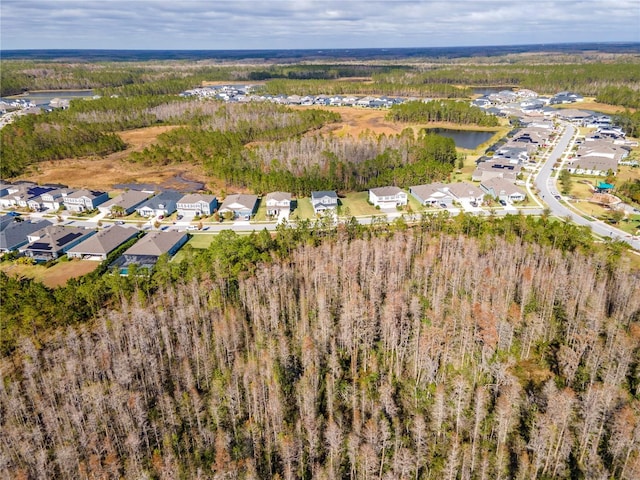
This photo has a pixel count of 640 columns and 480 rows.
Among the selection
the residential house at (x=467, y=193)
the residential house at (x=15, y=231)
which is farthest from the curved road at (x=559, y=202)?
the residential house at (x=15, y=231)

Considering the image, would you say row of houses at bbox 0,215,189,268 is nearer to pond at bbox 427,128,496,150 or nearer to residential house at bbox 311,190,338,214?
residential house at bbox 311,190,338,214

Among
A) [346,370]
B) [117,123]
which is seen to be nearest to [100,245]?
[346,370]

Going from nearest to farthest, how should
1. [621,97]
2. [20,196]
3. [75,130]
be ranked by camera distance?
[20,196]
[75,130]
[621,97]

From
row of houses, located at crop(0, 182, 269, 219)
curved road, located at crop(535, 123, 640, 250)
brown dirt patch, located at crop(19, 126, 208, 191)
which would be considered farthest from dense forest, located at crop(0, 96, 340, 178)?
curved road, located at crop(535, 123, 640, 250)

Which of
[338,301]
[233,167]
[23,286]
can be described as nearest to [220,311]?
[338,301]

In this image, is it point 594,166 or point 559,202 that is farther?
point 594,166

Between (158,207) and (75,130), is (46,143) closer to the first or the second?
(75,130)

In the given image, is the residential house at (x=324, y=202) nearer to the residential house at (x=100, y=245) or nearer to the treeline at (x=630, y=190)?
the residential house at (x=100, y=245)
